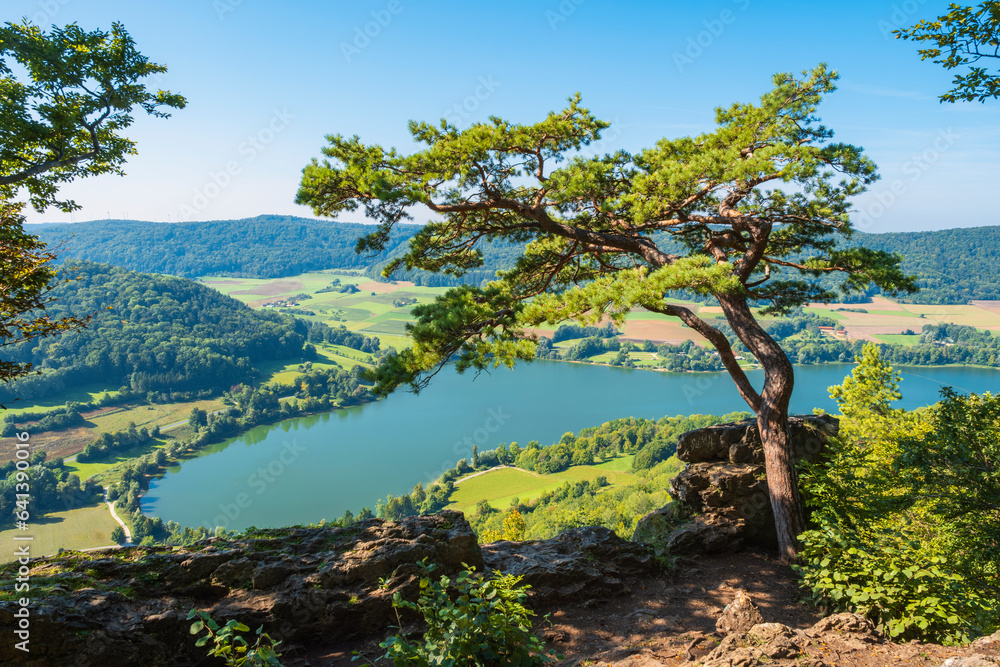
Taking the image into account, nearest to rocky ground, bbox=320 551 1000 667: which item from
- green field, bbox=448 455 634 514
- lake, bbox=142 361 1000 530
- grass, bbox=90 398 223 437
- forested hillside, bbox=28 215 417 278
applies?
green field, bbox=448 455 634 514

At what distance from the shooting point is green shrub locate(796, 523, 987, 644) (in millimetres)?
3293

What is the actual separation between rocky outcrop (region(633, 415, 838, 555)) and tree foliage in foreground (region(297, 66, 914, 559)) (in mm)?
550

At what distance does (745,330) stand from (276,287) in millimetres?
139436

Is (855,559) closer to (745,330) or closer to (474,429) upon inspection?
(745,330)

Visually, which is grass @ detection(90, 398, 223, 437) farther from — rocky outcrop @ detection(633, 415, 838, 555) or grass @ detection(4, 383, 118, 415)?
rocky outcrop @ detection(633, 415, 838, 555)

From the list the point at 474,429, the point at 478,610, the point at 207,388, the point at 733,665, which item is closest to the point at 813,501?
the point at 733,665

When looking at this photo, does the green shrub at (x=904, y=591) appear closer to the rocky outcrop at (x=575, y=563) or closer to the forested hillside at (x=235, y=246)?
the rocky outcrop at (x=575, y=563)

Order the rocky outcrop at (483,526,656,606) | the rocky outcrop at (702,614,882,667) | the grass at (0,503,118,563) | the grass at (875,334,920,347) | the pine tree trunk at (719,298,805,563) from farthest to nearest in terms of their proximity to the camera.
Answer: the grass at (875,334,920,347) < the grass at (0,503,118,563) < the pine tree trunk at (719,298,805,563) < the rocky outcrop at (483,526,656,606) < the rocky outcrop at (702,614,882,667)

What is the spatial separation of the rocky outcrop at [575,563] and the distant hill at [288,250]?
6490cm

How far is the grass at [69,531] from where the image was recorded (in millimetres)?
36700

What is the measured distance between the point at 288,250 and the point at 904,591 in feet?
503

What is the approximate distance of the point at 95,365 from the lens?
67.0 metres

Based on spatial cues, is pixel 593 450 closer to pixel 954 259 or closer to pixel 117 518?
pixel 117 518

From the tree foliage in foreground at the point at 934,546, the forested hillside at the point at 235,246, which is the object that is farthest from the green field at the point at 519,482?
the forested hillside at the point at 235,246
